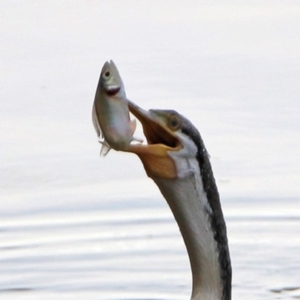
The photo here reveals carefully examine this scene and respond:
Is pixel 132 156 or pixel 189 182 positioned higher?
pixel 189 182

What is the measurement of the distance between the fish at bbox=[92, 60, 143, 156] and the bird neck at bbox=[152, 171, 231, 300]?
0.89 ft

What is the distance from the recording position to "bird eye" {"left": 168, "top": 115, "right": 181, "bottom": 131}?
585 centimetres

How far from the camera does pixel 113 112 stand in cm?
571

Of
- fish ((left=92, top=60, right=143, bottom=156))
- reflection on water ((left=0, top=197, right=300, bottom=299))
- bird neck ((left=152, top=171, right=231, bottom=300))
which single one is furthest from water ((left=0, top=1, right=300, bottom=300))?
fish ((left=92, top=60, right=143, bottom=156))

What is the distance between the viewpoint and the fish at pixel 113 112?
570 centimetres

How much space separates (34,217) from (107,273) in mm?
852

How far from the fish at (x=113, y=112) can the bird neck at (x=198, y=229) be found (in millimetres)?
273

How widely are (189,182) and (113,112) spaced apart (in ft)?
1.58

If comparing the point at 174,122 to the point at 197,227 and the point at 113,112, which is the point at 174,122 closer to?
the point at 113,112

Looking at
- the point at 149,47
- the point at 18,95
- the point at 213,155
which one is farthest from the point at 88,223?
the point at 149,47

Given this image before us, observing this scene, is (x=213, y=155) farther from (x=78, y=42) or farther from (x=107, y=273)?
(x=78, y=42)

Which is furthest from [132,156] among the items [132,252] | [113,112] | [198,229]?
[113,112]

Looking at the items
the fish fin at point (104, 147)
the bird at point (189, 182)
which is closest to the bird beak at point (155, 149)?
the bird at point (189, 182)

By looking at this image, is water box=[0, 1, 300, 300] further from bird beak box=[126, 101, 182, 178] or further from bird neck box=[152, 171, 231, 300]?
bird beak box=[126, 101, 182, 178]
